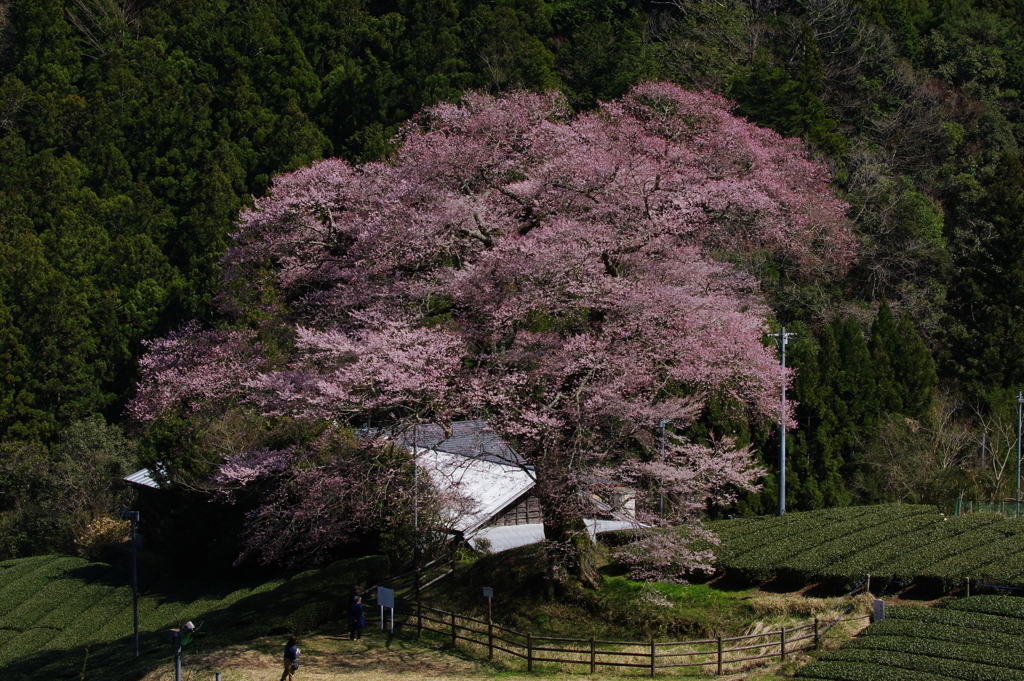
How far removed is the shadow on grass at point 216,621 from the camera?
20859mm

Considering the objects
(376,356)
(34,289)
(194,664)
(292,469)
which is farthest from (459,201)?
(34,289)

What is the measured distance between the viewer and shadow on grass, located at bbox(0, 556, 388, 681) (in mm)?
20859

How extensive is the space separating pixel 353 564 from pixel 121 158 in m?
40.1

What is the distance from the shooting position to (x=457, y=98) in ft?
182

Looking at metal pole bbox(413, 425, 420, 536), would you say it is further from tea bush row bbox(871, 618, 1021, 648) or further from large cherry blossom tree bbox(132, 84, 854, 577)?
tea bush row bbox(871, 618, 1021, 648)

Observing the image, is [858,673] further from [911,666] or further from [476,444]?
[476,444]

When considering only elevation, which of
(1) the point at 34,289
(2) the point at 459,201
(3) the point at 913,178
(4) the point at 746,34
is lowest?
(2) the point at 459,201

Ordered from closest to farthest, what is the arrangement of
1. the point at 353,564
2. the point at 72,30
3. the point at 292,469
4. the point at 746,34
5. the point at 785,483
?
the point at 292,469, the point at 353,564, the point at 785,483, the point at 746,34, the point at 72,30

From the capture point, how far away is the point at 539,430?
19.5 metres

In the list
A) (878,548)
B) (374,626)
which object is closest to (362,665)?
(374,626)

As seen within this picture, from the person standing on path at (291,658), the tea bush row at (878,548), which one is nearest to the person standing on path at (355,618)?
the person standing on path at (291,658)

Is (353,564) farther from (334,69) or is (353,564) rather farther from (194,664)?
(334,69)

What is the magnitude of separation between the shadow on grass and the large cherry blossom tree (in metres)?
3.41

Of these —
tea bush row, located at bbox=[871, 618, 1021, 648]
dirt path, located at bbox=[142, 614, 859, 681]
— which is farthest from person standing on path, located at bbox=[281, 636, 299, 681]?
tea bush row, located at bbox=[871, 618, 1021, 648]
